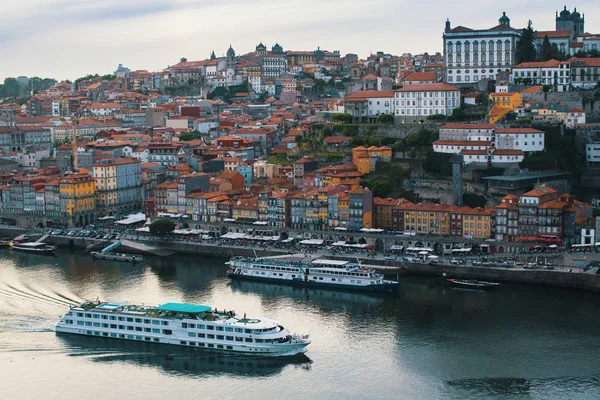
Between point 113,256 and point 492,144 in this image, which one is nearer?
point 113,256

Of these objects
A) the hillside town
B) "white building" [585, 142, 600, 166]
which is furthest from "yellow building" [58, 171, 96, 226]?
"white building" [585, 142, 600, 166]

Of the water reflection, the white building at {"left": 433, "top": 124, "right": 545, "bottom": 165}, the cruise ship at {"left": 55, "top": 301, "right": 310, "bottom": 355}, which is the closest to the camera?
the water reflection

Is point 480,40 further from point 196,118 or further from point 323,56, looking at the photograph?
point 323,56

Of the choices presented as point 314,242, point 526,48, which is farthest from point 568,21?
point 314,242

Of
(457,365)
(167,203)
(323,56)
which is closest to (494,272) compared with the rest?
(457,365)

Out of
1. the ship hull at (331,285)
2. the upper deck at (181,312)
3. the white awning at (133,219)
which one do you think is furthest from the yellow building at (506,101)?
the upper deck at (181,312)

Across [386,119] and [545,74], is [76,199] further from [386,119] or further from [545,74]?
[545,74]

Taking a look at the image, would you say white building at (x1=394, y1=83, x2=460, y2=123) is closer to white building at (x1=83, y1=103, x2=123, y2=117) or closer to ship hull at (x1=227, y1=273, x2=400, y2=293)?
ship hull at (x1=227, y1=273, x2=400, y2=293)
